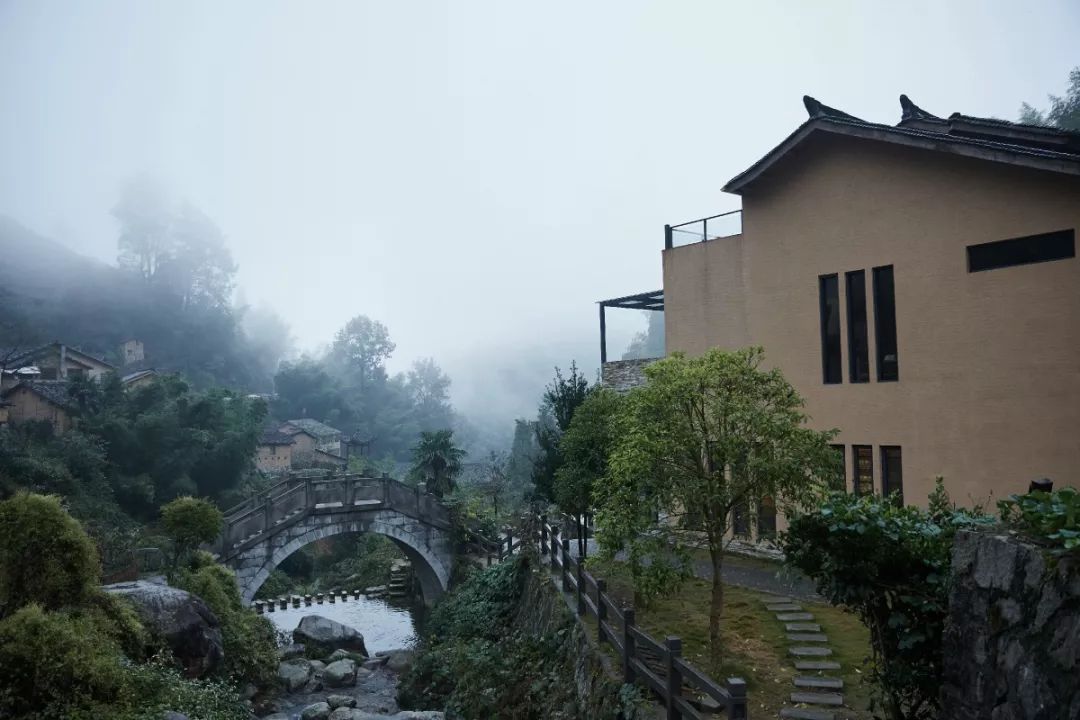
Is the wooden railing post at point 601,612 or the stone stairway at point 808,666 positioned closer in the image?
the stone stairway at point 808,666

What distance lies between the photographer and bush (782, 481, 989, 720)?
20.3 ft

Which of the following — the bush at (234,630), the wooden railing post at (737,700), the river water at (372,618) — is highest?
the wooden railing post at (737,700)

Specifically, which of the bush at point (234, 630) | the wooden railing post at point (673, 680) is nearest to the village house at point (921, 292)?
the wooden railing post at point (673, 680)

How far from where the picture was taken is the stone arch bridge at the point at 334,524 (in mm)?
20938

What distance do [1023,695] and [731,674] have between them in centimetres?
478

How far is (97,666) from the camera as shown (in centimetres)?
972

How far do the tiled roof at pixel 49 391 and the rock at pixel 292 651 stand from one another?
860 inches

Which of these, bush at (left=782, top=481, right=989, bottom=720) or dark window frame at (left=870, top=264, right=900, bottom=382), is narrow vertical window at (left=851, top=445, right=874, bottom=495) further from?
bush at (left=782, top=481, right=989, bottom=720)

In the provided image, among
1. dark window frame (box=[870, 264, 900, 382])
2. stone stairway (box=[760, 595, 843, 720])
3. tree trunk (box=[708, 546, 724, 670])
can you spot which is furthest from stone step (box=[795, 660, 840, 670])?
dark window frame (box=[870, 264, 900, 382])

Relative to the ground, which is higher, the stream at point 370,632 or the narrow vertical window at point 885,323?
the narrow vertical window at point 885,323

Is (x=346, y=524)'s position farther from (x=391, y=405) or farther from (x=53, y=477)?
(x=391, y=405)

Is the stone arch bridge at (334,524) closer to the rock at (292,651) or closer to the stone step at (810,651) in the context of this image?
the rock at (292,651)

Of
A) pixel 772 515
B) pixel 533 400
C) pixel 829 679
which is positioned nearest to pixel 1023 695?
pixel 829 679

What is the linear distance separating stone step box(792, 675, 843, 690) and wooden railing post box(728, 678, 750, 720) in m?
2.84
